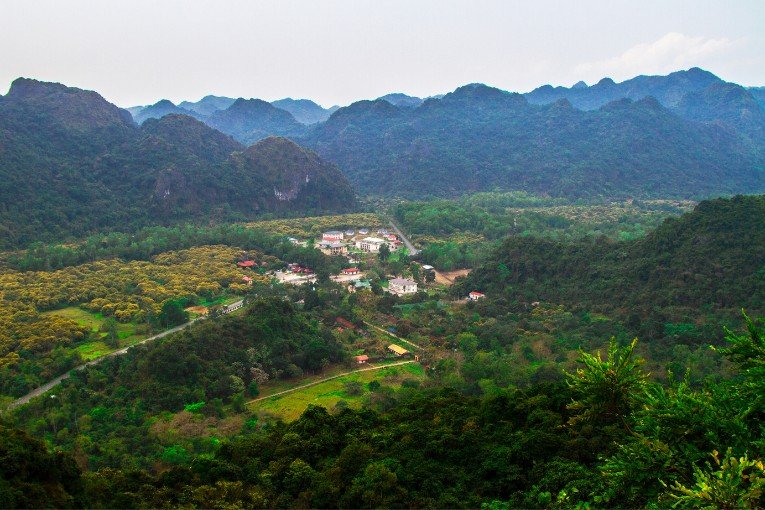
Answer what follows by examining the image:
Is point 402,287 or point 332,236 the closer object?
point 402,287

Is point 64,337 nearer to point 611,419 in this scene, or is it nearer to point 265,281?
point 265,281

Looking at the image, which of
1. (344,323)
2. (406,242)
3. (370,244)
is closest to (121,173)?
(370,244)

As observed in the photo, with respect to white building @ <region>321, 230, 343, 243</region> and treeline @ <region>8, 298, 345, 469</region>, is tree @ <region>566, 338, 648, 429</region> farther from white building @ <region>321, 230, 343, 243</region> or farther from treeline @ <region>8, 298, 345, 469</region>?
white building @ <region>321, 230, 343, 243</region>

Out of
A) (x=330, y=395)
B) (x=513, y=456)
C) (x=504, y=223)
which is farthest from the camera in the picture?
(x=504, y=223)

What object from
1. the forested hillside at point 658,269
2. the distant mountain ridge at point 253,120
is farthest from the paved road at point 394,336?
the distant mountain ridge at point 253,120

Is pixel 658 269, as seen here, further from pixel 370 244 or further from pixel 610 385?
pixel 370 244

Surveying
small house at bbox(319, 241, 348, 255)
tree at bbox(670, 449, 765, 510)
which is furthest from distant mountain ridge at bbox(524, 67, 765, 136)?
tree at bbox(670, 449, 765, 510)

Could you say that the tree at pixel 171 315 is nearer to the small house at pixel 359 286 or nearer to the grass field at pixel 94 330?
the grass field at pixel 94 330

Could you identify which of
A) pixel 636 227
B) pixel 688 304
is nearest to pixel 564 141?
pixel 636 227
